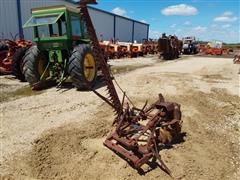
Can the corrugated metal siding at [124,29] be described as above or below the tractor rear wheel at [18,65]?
above

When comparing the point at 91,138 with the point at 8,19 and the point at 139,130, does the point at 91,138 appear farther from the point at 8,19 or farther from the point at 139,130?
the point at 8,19

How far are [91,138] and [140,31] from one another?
40.2 metres

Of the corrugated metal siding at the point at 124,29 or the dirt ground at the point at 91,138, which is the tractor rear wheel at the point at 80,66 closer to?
the dirt ground at the point at 91,138

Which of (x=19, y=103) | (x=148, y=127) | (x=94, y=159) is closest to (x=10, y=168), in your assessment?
(x=94, y=159)

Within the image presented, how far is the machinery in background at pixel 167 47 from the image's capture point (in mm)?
18734

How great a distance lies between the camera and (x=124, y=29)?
35969 mm

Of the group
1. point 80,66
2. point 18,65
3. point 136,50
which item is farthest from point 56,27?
point 136,50

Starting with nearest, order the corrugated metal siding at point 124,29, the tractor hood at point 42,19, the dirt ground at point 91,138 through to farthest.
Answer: the dirt ground at point 91,138 < the tractor hood at point 42,19 < the corrugated metal siding at point 124,29

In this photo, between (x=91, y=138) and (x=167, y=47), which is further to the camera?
(x=167, y=47)

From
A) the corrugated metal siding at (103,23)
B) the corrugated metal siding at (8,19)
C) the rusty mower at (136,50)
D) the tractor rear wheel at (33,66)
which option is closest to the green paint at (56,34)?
the tractor rear wheel at (33,66)

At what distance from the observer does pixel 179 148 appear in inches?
142

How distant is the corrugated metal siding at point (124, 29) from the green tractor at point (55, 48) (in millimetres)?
26188

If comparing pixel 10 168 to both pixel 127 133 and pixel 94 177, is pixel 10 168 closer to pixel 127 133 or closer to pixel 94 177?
pixel 94 177

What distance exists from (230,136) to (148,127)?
1681 mm
